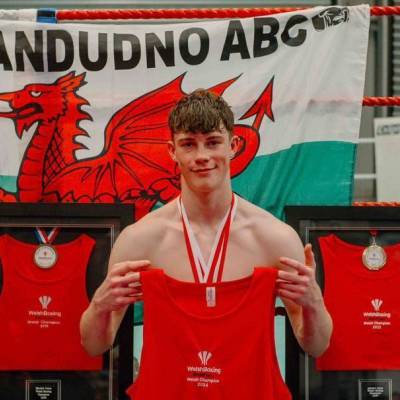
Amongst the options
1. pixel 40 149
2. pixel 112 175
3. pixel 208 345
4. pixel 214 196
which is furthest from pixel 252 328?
pixel 40 149

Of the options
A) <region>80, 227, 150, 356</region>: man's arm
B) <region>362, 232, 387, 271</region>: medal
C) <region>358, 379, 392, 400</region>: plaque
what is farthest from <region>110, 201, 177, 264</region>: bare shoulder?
<region>358, 379, 392, 400</region>: plaque

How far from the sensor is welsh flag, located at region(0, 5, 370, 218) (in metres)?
2.21

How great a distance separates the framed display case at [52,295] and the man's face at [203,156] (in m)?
0.44

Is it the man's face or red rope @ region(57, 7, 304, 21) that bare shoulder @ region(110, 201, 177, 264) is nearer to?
the man's face

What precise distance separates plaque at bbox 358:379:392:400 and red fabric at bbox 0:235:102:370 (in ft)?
2.90

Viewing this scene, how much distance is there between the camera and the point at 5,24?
221 centimetres

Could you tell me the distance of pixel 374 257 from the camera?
2.07 m

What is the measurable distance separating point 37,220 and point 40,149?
11.6 inches

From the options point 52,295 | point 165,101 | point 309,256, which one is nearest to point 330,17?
point 165,101

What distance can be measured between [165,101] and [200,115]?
23.9 inches

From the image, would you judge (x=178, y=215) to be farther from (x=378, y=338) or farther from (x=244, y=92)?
(x=378, y=338)

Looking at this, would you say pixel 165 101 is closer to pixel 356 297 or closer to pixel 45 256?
pixel 45 256

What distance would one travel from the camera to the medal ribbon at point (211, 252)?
68.3 inches

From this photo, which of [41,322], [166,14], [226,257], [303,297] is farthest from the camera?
[166,14]
